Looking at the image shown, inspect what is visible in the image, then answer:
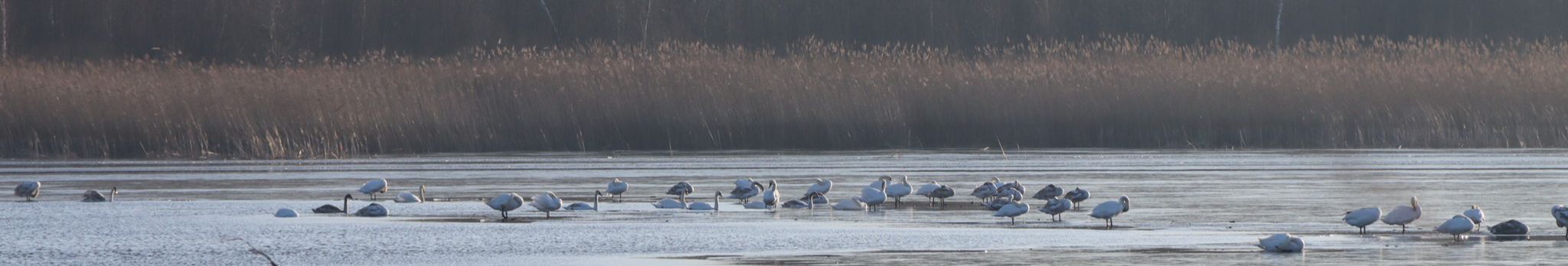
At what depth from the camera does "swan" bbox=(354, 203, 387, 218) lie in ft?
34.1

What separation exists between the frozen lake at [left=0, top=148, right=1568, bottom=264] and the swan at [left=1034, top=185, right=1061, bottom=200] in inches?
10.6

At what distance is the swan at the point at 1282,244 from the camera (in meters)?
7.65

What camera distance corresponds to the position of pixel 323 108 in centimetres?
1903

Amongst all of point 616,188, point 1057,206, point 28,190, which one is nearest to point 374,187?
point 616,188

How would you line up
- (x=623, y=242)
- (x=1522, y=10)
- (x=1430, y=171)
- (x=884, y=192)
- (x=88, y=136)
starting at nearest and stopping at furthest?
(x=623, y=242) → (x=884, y=192) → (x=1430, y=171) → (x=88, y=136) → (x=1522, y=10)

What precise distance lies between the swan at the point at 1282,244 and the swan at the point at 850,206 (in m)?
3.45

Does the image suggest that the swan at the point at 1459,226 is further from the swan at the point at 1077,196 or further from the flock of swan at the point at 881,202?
the swan at the point at 1077,196

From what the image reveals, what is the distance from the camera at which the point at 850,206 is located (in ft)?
35.5

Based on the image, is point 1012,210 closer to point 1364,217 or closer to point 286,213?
point 1364,217

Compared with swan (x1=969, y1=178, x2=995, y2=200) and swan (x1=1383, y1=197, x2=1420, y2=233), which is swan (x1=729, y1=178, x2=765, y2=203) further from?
swan (x1=1383, y1=197, x2=1420, y2=233)

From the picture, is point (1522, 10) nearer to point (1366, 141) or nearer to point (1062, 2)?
point (1062, 2)

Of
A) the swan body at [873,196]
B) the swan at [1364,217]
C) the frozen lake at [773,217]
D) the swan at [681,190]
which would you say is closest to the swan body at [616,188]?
the frozen lake at [773,217]

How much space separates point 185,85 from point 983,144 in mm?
8455

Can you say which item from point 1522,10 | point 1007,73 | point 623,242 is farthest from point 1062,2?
point 623,242
